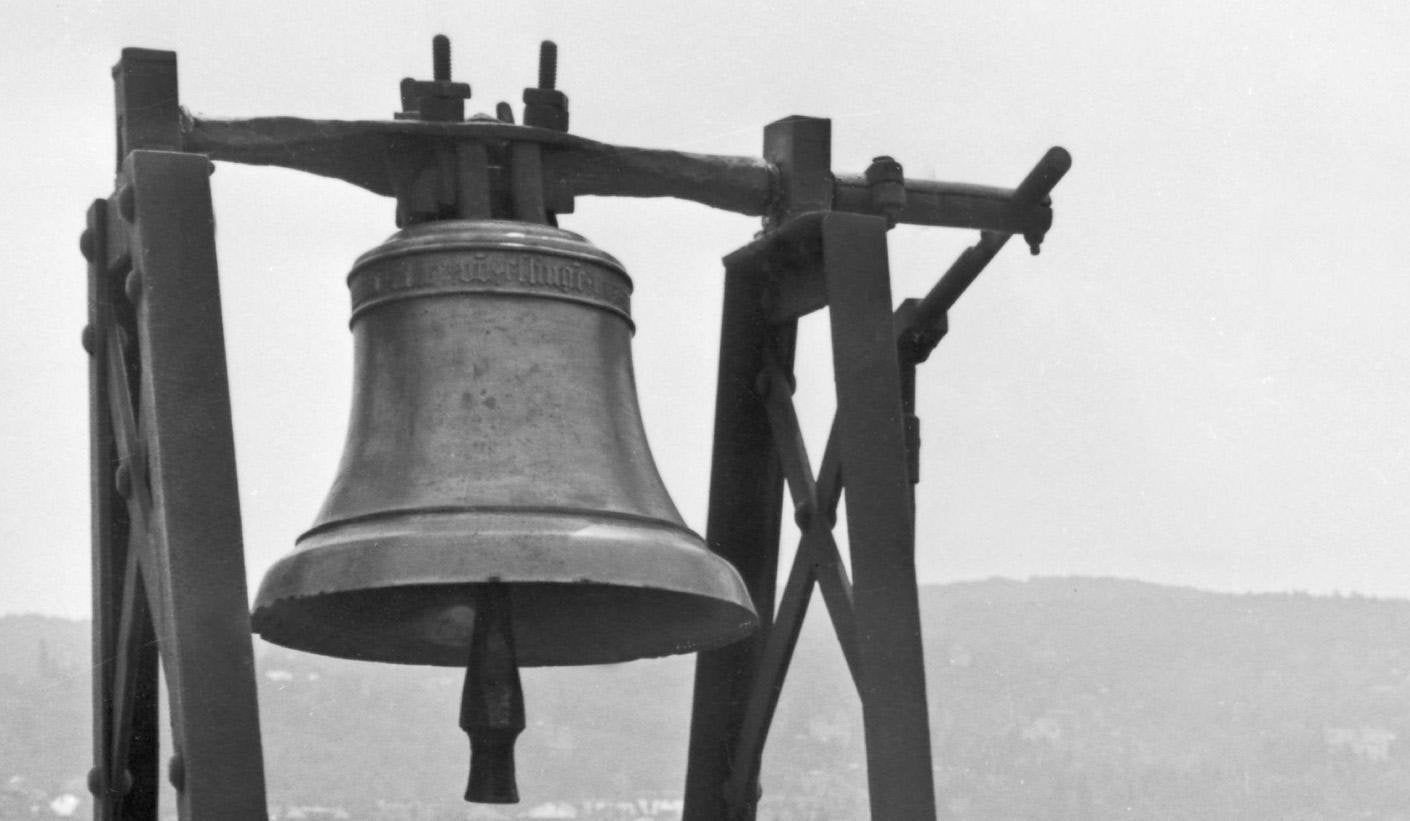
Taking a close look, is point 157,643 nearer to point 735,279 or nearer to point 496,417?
point 496,417

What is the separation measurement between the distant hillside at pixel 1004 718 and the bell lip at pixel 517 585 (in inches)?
2465

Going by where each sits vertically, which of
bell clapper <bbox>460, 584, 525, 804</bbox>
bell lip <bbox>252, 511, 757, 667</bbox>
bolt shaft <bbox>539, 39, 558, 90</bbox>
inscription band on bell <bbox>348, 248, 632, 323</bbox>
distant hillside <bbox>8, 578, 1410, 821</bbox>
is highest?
distant hillside <bbox>8, 578, 1410, 821</bbox>

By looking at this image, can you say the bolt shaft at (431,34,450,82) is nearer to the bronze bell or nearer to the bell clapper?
the bronze bell

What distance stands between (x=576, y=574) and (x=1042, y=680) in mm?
99010

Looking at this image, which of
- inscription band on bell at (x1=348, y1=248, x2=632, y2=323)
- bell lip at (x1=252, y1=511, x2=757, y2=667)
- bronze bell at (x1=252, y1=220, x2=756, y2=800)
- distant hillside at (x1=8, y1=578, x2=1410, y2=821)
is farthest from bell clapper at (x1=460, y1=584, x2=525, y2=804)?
distant hillside at (x1=8, y1=578, x2=1410, y2=821)

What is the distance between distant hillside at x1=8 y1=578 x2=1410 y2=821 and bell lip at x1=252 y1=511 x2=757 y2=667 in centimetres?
6261

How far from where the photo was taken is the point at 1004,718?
353 ft

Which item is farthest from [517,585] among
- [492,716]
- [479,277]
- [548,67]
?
[548,67]

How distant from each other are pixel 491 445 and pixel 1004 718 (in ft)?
341

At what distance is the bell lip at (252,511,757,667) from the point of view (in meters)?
5.20

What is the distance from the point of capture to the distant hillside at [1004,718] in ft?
268

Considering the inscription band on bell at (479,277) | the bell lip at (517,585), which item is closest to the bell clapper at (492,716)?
the bell lip at (517,585)

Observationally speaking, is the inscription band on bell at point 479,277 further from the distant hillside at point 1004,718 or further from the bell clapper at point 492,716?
the distant hillside at point 1004,718

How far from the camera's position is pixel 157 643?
5.57 meters
